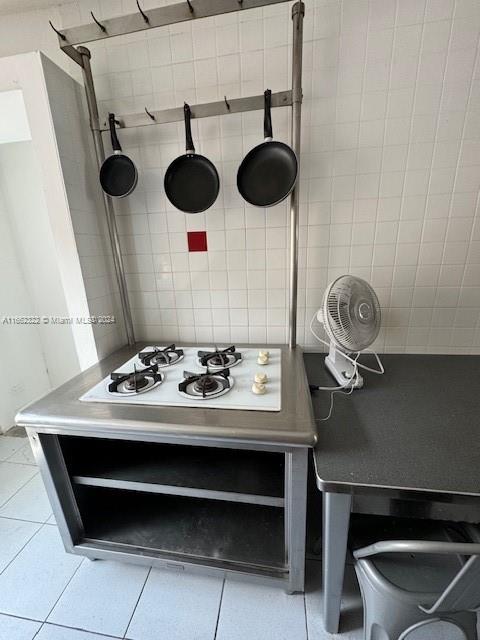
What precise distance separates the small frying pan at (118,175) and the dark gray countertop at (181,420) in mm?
855

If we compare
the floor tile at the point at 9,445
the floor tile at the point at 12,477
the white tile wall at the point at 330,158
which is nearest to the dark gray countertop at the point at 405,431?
the white tile wall at the point at 330,158

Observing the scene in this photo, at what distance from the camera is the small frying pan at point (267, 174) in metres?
1.07

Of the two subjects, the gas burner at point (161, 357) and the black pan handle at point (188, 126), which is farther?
the gas burner at point (161, 357)

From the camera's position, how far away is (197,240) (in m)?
1.30

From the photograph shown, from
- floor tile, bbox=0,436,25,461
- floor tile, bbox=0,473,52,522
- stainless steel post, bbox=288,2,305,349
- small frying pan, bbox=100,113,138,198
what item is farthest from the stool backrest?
floor tile, bbox=0,436,25,461

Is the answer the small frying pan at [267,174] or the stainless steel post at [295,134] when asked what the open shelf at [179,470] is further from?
the small frying pan at [267,174]

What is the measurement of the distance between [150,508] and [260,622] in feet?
1.83

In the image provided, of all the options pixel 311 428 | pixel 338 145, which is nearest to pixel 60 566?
pixel 311 428

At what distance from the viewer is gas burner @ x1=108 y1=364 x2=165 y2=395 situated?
972 mm

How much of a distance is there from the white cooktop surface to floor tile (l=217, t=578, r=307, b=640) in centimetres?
66

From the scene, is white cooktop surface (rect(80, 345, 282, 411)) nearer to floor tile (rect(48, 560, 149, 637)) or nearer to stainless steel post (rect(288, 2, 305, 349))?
stainless steel post (rect(288, 2, 305, 349))

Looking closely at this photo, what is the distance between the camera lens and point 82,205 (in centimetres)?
120

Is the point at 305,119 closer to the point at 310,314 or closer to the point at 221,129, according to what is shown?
the point at 221,129

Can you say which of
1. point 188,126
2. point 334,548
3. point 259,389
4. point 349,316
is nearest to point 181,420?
point 259,389
